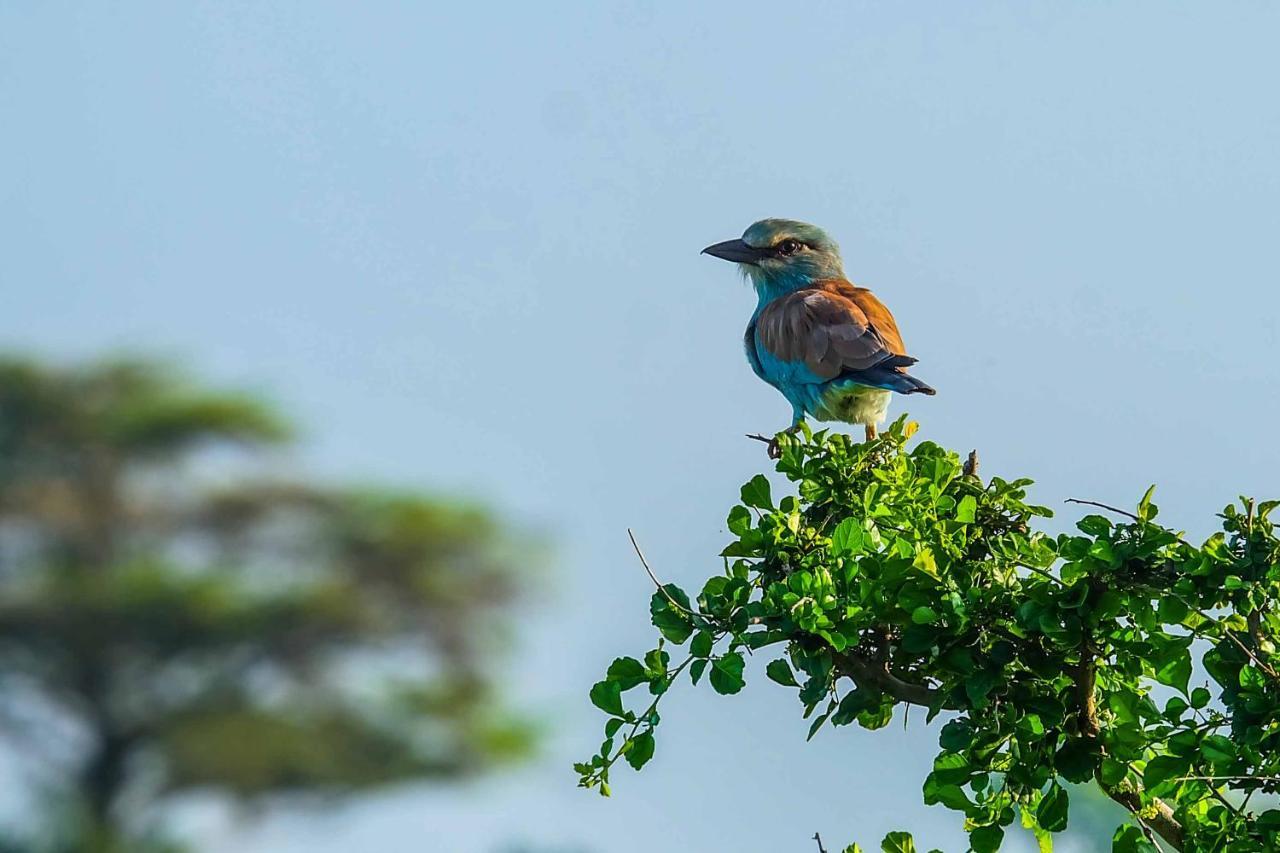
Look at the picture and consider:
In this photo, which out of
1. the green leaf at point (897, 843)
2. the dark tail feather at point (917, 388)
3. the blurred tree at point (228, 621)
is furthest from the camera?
the blurred tree at point (228, 621)

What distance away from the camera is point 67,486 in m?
21.8

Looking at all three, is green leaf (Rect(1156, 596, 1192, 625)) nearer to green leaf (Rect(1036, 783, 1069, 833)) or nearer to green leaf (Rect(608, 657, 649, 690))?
green leaf (Rect(1036, 783, 1069, 833))

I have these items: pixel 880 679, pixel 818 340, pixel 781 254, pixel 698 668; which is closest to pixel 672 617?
pixel 698 668

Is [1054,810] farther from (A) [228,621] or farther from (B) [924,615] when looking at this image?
(A) [228,621]

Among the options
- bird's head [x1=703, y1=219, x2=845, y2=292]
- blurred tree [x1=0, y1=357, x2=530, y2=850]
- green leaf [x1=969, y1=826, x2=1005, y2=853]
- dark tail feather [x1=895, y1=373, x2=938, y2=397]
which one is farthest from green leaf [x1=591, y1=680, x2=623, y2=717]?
blurred tree [x1=0, y1=357, x2=530, y2=850]

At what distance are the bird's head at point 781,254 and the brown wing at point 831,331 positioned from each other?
36cm

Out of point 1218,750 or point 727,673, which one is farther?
point 727,673

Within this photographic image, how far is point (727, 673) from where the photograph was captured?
92.1 inches

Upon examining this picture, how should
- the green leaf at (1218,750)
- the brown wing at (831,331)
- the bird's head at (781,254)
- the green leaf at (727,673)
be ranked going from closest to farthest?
the green leaf at (1218,750)
the green leaf at (727,673)
the brown wing at (831,331)
the bird's head at (781,254)

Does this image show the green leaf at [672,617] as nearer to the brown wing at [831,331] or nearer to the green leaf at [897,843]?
the green leaf at [897,843]

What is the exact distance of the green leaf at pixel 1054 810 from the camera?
239 centimetres

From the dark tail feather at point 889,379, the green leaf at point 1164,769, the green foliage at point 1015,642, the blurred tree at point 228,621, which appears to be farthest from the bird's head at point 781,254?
the blurred tree at point 228,621

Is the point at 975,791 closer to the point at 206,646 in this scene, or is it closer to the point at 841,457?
the point at 841,457

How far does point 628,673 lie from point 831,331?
7.29 ft
